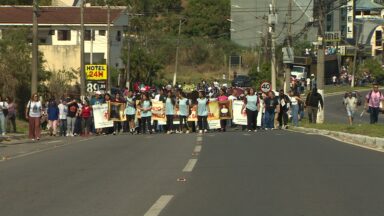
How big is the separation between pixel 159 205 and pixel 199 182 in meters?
2.36

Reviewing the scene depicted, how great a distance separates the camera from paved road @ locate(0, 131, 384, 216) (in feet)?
33.1

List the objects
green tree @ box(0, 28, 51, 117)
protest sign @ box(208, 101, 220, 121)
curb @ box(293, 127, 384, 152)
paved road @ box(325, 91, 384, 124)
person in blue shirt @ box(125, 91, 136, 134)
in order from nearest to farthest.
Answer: curb @ box(293, 127, 384, 152)
person in blue shirt @ box(125, 91, 136, 134)
protest sign @ box(208, 101, 220, 121)
green tree @ box(0, 28, 51, 117)
paved road @ box(325, 91, 384, 124)

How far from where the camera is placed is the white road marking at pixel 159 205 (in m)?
9.69

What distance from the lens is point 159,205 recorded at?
1030 cm

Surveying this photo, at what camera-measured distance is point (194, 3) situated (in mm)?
114625

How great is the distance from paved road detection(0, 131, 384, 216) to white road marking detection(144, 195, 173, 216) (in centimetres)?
1

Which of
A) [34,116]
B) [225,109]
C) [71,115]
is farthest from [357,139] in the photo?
[71,115]

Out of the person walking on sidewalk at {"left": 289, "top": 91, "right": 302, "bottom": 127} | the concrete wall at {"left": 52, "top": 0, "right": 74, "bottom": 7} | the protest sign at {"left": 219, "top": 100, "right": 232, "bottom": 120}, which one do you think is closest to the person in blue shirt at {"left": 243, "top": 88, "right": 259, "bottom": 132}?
the protest sign at {"left": 219, "top": 100, "right": 232, "bottom": 120}

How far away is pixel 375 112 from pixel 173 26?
85.6 metres

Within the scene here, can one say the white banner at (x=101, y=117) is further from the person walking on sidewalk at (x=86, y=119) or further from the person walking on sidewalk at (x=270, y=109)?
the person walking on sidewalk at (x=270, y=109)

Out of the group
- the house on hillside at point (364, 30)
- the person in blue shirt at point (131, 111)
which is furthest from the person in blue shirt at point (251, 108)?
the house on hillside at point (364, 30)

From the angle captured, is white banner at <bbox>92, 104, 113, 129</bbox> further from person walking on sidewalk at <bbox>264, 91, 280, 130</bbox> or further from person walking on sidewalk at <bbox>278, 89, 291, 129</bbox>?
person walking on sidewalk at <bbox>278, 89, 291, 129</bbox>

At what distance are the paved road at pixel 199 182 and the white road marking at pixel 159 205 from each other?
1 cm

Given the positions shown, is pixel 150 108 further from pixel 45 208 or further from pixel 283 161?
pixel 45 208
